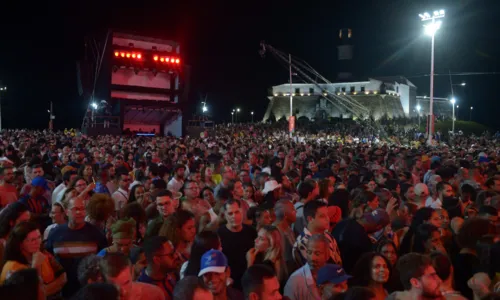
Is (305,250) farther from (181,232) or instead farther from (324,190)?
(324,190)

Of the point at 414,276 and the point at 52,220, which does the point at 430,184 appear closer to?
the point at 414,276

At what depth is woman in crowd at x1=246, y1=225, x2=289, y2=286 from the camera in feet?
13.2

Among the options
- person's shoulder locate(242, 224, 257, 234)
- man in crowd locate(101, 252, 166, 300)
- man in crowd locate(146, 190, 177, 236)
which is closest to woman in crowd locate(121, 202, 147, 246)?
man in crowd locate(146, 190, 177, 236)

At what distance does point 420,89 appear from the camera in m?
95.5

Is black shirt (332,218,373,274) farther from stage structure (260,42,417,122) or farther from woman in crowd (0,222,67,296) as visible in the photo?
stage structure (260,42,417,122)

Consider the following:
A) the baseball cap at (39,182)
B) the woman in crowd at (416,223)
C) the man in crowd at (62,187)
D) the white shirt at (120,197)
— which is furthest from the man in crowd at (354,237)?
the baseball cap at (39,182)

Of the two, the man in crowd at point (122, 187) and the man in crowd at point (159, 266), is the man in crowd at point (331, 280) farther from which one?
the man in crowd at point (122, 187)

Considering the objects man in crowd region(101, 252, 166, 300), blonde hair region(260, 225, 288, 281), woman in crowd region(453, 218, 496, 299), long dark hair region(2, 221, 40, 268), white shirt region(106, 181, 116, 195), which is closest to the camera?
man in crowd region(101, 252, 166, 300)

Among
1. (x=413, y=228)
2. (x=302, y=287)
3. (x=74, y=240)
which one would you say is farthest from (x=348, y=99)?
(x=302, y=287)

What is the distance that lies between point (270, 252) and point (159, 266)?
3.23ft

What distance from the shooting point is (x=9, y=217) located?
4.34 m

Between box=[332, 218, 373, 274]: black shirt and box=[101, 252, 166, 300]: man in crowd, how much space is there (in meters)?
2.04

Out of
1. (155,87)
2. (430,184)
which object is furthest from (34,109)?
(430,184)

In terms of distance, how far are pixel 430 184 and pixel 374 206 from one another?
4.06 metres
